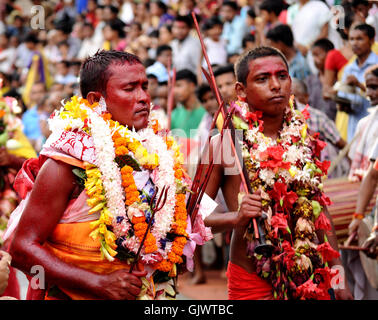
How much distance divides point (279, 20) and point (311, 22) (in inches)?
30.0

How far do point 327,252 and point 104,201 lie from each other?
1.58 m

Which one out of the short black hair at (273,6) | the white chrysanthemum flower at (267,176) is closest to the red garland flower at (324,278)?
the white chrysanthemum flower at (267,176)

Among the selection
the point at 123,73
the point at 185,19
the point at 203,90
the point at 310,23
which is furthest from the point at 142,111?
the point at 185,19

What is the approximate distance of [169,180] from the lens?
325 centimetres

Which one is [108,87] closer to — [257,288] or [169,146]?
[169,146]

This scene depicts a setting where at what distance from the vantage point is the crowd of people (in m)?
6.56

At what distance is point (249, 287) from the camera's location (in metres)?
3.87

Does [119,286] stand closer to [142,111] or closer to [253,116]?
[142,111]

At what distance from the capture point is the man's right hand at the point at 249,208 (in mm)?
3481

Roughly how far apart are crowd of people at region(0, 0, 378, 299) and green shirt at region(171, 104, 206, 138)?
2cm

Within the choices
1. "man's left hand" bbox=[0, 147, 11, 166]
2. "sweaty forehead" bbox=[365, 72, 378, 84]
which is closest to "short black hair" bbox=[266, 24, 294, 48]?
"sweaty forehead" bbox=[365, 72, 378, 84]

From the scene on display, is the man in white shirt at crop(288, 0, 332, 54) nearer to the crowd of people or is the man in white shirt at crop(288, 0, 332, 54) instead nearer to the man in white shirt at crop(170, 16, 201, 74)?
the crowd of people

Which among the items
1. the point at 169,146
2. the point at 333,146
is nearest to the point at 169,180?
the point at 169,146

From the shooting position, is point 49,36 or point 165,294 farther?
point 49,36
